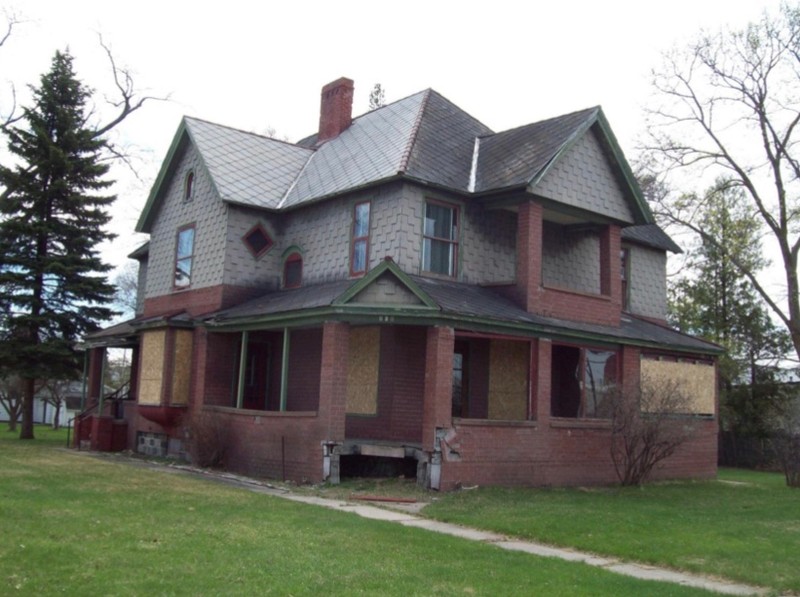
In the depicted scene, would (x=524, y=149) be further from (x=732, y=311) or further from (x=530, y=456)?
(x=732, y=311)

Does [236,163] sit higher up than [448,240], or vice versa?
[236,163]

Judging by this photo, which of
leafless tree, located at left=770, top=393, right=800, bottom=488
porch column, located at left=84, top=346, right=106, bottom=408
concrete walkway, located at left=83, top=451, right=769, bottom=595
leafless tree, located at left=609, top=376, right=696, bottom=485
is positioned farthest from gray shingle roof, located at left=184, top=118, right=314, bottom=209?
leafless tree, located at left=770, top=393, right=800, bottom=488

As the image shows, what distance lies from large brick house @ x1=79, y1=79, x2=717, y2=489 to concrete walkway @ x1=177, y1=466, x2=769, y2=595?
2.12 meters

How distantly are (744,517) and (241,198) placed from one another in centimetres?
1420

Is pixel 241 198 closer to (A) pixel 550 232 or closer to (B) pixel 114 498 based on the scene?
(A) pixel 550 232

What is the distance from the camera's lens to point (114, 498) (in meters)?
12.5

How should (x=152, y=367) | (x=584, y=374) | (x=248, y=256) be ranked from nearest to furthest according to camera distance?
(x=584, y=374)
(x=152, y=367)
(x=248, y=256)

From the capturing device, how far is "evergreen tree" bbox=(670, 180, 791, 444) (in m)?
34.7

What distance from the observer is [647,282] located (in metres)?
26.2

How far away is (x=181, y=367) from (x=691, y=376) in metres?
13.5

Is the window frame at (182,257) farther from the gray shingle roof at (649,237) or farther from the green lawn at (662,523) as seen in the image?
the gray shingle roof at (649,237)

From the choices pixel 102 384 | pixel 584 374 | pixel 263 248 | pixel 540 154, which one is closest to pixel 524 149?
pixel 540 154

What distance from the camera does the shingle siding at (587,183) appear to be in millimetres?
19344

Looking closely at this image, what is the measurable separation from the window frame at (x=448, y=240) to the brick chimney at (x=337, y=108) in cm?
692
